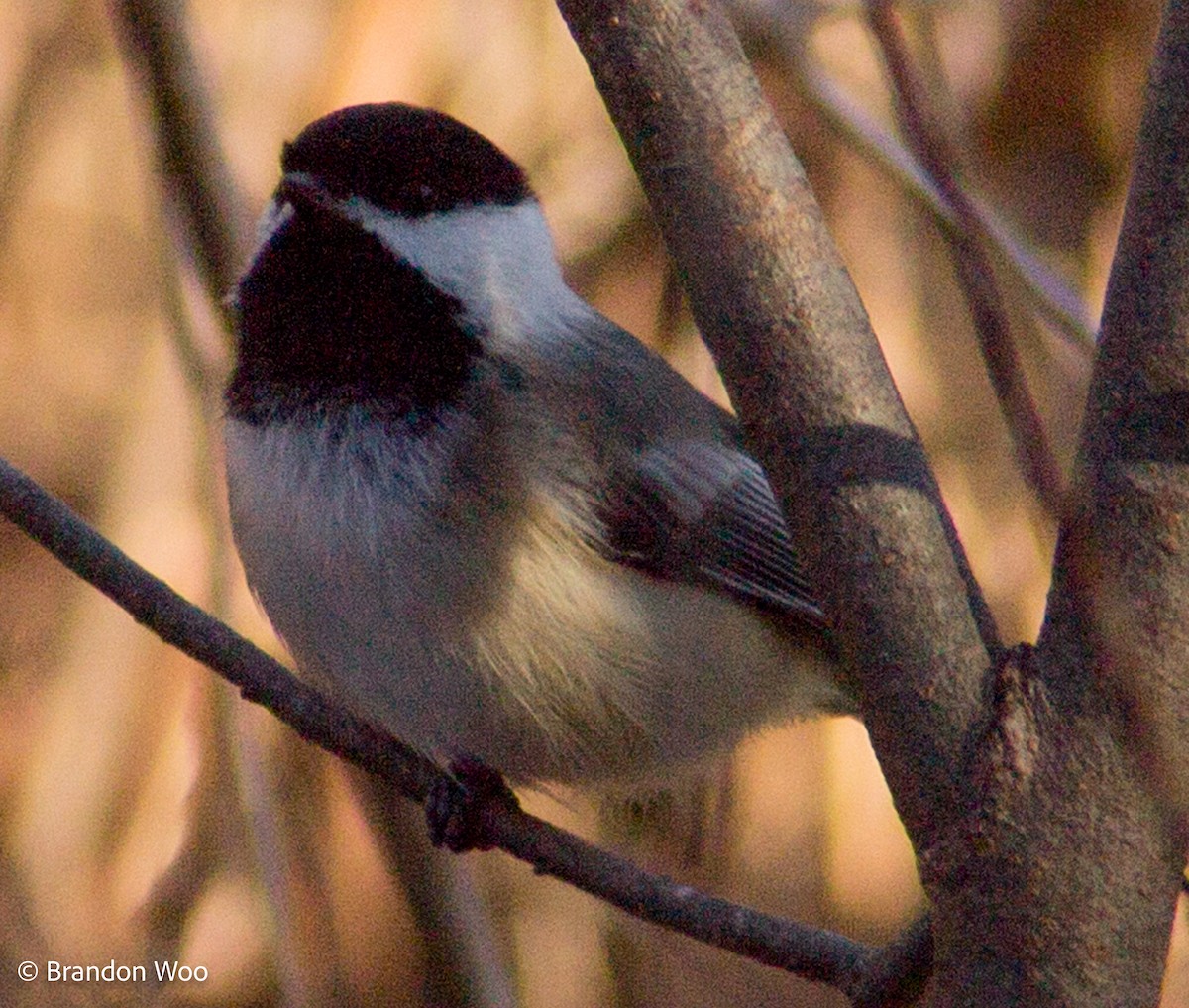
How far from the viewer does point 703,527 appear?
6.85ft

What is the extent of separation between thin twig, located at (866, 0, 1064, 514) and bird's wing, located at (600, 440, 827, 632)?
1.15 metres

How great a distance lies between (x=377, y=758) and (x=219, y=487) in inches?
40.8

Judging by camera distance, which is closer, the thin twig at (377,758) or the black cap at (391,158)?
the thin twig at (377,758)

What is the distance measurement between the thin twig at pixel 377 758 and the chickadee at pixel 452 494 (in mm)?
108

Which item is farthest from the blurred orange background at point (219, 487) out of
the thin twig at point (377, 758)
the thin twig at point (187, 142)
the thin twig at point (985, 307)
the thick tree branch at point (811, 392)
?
the thin twig at point (985, 307)

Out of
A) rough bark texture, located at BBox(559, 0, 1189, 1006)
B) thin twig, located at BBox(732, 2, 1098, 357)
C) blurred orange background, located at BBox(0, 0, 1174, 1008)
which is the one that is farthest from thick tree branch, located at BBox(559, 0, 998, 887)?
blurred orange background, located at BBox(0, 0, 1174, 1008)

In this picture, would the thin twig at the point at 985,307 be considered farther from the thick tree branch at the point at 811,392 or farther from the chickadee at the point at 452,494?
the chickadee at the point at 452,494

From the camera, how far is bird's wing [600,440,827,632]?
6.49 feet

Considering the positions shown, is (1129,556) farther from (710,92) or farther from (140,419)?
(140,419)

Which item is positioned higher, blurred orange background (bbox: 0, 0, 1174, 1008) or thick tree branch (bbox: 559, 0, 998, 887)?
thick tree branch (bbox: 559, 0, 998, 887)

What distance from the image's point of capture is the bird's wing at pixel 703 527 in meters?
1.98

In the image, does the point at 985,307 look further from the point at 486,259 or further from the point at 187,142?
the point at 187,142

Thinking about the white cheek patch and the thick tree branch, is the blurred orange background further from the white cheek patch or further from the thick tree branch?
the thick tree branch

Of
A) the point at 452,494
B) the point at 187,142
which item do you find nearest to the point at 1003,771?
the point at 452,494
